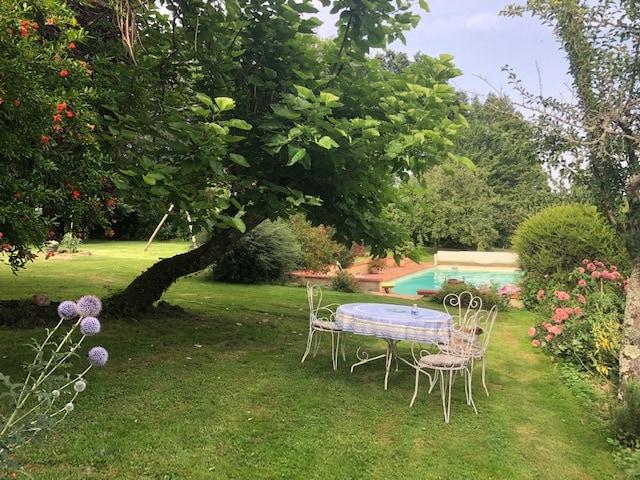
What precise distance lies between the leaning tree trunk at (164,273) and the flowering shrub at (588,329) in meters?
4.24

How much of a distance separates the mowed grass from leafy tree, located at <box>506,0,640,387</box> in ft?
3.50

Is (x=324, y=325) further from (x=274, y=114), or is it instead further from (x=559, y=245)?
(x=559, y=245)

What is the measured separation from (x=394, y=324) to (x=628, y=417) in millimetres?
2013

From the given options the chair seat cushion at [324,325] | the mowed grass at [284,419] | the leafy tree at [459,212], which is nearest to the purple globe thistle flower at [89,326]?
the mowed grass at [284,419]

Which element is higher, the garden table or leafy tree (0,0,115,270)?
leafy tree (0,0,115,270)

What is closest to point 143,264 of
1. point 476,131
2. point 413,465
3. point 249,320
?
point 249,320

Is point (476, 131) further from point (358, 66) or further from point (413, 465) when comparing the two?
point (413, 465)

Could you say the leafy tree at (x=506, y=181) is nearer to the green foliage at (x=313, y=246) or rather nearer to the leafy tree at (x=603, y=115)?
the green foliage at (x=313, y=246)

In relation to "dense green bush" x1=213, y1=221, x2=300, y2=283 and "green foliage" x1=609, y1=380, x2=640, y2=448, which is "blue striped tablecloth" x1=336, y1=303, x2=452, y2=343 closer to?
"green foliage" x1=609, y1=380, x2=640, y2=448

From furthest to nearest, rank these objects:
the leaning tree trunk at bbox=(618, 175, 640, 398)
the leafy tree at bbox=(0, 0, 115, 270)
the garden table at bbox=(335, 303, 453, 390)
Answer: the garden table at bbox=(335, 303, 453, 390) → the leaning tree trunk at bbox=(618, 175, 640, 398) → the leafy tree at bbox=(0, 0, 115, 270)

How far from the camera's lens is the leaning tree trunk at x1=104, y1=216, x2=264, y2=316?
6.75 meters

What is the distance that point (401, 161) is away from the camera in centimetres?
402

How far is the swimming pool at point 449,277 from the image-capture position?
17.3 metres

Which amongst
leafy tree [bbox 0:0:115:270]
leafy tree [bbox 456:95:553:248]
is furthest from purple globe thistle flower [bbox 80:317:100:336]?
leafy tree [bbox 456:95:553:248]
